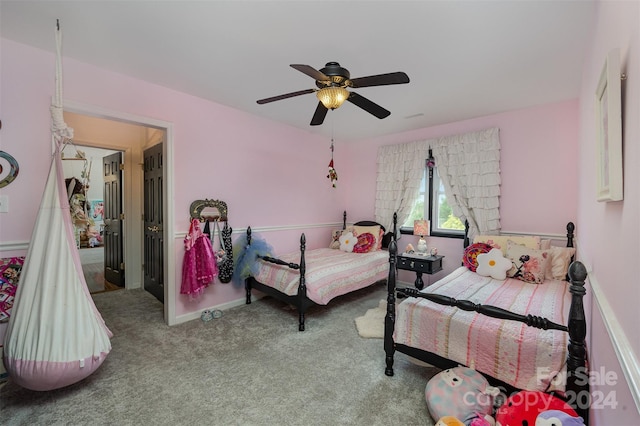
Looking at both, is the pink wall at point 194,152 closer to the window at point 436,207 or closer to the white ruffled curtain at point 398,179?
the white ruffled curtain at point 398,179

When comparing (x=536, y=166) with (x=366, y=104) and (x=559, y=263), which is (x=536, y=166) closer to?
(x=559, y=263)

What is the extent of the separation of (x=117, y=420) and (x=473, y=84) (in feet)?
13.1

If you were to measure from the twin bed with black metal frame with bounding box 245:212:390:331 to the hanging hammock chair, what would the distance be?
5.44 feet

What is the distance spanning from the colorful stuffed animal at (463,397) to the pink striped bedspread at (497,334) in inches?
5.0

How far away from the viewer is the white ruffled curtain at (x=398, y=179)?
169 inches

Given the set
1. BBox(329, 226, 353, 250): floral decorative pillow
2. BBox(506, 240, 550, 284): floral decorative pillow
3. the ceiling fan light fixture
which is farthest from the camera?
BBox(329, 226, 353, 250): floral decorative pillow

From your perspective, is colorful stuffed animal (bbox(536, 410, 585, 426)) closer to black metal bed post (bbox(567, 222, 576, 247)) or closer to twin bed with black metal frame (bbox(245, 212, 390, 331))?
twin bed with black metal frame (bbox(245, 212, 390, 331))

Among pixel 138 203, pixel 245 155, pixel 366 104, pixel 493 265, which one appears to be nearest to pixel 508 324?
pixel 493 265

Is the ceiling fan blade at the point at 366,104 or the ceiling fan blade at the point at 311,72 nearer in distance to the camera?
the ceiling fan blade at the point at 311,72

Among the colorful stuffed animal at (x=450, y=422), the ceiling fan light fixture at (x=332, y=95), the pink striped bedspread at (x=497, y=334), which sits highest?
the ceiling fan light fixture at (x=332, y=95)

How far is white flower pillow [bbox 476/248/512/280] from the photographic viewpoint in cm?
286

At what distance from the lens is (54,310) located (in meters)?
1.80

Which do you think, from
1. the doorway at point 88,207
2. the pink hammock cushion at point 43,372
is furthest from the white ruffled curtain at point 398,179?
the pink hammock cushion at point 43,372

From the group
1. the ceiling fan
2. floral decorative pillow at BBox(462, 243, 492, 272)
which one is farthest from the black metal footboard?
floral decorative pillow at BBox(462, 243, 492, 272)
